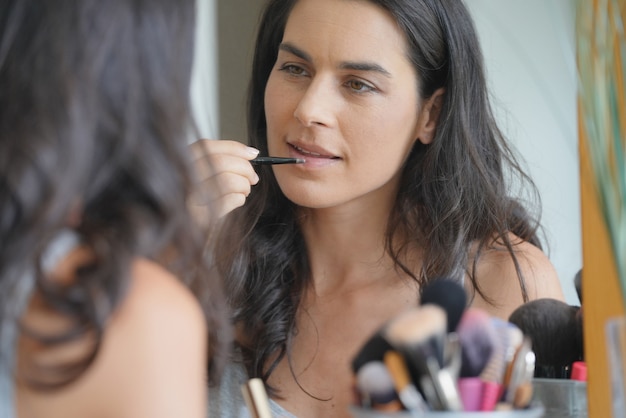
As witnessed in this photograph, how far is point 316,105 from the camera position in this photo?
904 millimetres

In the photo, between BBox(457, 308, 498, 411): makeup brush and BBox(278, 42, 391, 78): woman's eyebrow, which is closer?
BBox(457, 308, 498, 411): makeup brush

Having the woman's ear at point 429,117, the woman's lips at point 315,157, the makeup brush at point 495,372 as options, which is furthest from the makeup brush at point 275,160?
the makeup brush at point 495,372

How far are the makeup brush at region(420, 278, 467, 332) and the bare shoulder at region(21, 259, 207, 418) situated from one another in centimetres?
12

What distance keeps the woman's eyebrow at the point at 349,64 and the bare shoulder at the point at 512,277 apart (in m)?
0.21

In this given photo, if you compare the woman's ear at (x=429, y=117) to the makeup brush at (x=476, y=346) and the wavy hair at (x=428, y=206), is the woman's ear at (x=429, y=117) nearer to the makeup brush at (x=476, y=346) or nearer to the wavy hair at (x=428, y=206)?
the wavy hair at (x=428, y=206)

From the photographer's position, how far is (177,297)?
40 cm

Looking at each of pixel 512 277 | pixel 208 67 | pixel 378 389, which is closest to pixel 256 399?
pixel 378 389

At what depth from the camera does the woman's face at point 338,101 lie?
915 mm

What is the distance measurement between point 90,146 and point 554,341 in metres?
0.37

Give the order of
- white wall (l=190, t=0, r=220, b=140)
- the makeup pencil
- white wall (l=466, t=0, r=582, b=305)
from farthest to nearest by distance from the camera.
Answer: white wall (l=190, t=0, r=220, b=140)
white wall (l=466, t=0, r=582, b=305)
the makeup pencil

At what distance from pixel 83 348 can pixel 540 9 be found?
Answer: 1.79 ft

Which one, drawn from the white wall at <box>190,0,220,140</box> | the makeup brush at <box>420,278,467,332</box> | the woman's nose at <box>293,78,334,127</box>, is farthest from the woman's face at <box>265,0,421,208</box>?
the makeup brush at <box>420,278,467,332</box>

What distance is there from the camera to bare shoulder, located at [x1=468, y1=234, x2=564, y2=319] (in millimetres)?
800

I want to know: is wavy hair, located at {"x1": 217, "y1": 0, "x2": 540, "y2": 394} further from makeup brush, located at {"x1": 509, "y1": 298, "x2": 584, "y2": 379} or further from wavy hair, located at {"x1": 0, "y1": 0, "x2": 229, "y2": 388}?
wavy hair, located at {"x1": 0, "y1": 0, "x2": 229, "y2": 388}
